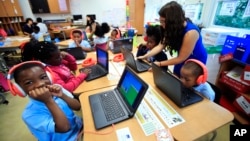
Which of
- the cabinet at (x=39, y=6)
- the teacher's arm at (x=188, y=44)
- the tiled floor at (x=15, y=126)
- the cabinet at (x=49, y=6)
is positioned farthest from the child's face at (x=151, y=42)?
the cabinet at (x=39, y=6)

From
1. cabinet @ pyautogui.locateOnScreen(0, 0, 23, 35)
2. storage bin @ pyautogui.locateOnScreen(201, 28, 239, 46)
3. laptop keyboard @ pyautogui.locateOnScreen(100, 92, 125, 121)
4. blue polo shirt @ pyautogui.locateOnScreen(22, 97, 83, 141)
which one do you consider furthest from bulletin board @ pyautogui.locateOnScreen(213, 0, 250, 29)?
cabinet @ pyautogui.locateOnScreen(0, 0, 23, 35)

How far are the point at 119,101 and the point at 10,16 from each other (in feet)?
21.5

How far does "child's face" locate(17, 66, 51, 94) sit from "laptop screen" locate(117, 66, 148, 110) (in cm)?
54

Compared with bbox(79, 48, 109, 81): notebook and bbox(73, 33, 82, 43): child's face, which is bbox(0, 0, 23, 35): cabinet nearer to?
bbox(73, 33, 82, 43): child's face

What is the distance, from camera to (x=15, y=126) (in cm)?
187

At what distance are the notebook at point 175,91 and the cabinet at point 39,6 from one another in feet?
22.0

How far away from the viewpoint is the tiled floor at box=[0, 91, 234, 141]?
1.61 meters

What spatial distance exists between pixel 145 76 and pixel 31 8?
6781 millimetres

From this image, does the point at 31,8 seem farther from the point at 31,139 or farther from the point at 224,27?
the point at 224,27

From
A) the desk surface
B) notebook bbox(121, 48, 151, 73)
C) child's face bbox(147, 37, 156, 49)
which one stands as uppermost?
child's face bbox(147, 37, 156, 49)

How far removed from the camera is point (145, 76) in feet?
4.72

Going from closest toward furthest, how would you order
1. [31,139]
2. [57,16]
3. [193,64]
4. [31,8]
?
[193,64], [31,139], [31,8], [57,16]

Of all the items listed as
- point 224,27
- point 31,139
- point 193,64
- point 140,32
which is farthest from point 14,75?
point 140,32

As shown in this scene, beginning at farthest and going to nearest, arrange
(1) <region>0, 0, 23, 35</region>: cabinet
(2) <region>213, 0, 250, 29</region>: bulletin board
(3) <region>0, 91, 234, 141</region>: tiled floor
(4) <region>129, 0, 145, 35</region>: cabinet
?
(4) <region>129, 0, 145, 35</region>: cabinet → (1) <region>0, 0, 23, 35</region>: cabinet → (2) <region>213, 0, 250, 29</region>: bulletin board → (3) <region>0, 91, 234, 141</region>: tiled floor
